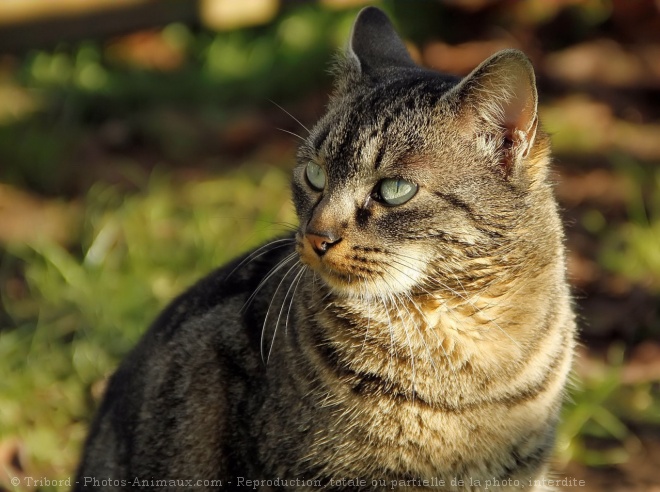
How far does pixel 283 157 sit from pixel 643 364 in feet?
7.29

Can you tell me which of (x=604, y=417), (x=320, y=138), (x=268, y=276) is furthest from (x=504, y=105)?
(x=604, y=417)

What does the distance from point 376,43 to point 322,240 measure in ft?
2.61

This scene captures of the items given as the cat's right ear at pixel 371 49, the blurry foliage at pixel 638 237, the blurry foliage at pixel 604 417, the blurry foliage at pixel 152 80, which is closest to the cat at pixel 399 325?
the cat's right ear at pixel 371 49

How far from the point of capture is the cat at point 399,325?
84.8 inches

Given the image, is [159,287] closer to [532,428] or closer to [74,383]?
[74,383]

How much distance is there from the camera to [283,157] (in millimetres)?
4891

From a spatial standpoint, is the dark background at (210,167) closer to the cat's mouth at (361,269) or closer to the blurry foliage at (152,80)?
the blurry foliage at (152,80)

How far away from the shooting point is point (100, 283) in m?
3.88

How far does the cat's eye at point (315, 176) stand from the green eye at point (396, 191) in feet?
0.63

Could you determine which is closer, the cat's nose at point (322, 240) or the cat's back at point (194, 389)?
the cat's nose at point (322, 240)

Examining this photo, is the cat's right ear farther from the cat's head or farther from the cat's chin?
the cat's chin

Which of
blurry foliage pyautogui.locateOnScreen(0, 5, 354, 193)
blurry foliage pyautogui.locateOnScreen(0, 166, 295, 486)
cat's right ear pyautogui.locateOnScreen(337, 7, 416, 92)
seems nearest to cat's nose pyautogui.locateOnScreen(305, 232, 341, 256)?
cat's right ear pyautogui.locateOnScreen(337, 7, 416, 92)

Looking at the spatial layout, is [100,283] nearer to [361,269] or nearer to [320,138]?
[320,138]

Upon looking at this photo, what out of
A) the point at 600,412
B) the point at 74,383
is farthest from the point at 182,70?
the point at 600,412
